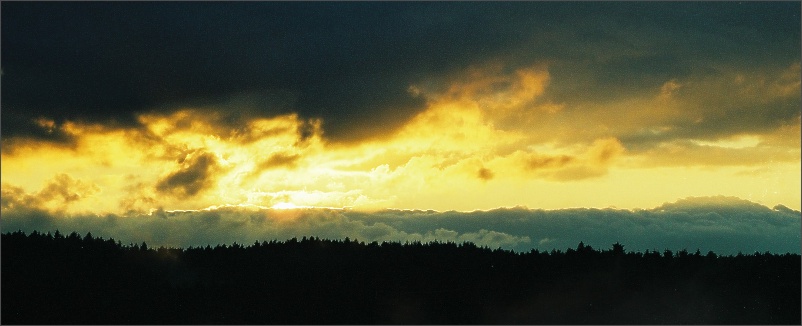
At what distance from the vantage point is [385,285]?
145750 millimetres

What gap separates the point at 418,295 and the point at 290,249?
33.8m

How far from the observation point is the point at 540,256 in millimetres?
155000

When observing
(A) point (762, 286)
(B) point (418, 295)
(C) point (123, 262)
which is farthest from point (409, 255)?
(A) point (762, 286)

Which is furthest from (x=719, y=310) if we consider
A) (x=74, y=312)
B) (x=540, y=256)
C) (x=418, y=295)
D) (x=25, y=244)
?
(x=25, y=244)

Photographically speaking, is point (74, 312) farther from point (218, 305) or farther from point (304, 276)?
point (304, 276)

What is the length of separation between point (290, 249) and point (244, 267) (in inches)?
387

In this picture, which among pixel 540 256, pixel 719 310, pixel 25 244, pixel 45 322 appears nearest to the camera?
pixel 45 322

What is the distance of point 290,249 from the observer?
163 meters

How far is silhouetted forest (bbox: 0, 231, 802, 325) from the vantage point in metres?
128

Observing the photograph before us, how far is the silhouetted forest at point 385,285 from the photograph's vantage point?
12825 centimetres

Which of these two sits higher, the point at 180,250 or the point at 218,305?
the point at 180,250

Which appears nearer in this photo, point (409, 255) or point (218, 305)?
point (218, 305)

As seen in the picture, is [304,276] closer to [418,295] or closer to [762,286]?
[418,295]

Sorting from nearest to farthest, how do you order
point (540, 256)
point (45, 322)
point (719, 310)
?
1. point (45, 322)
2. point (719, 310)
3. point (540, 256)
